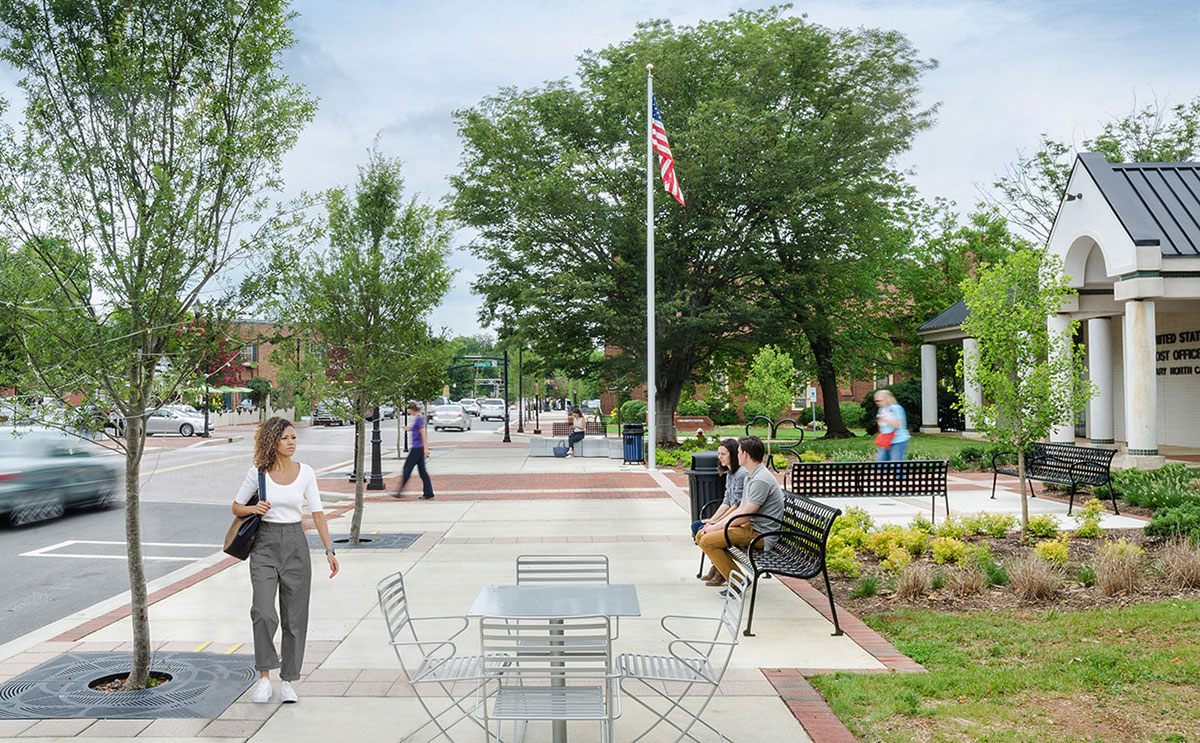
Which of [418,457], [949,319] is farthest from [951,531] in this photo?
[949,319]

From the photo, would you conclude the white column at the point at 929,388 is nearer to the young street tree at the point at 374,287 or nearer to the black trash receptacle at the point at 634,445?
the black trash receptacle at the point at 634,445

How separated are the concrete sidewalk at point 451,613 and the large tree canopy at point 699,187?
15069 millimetres

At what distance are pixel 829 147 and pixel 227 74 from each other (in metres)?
26.5

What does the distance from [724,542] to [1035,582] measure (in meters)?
2.81

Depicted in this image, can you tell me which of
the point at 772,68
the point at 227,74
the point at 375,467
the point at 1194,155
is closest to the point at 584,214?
the point at 772,68

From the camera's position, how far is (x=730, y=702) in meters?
5.56

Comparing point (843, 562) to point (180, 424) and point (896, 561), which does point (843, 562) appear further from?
point (180, 424)

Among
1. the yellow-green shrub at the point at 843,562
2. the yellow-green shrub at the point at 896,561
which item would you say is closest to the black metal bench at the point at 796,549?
the yellow-green shrub at the point at 843,562

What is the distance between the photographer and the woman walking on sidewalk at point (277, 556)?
571 centimetres

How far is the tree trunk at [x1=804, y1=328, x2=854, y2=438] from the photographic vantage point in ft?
117

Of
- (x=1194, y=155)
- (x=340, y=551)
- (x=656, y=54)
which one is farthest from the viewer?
(x=1194, y=155)

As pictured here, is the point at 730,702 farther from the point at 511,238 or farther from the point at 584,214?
the point at 511,238

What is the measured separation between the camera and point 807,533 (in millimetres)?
7691

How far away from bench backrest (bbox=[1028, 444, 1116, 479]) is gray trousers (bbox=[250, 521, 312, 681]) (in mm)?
12166
